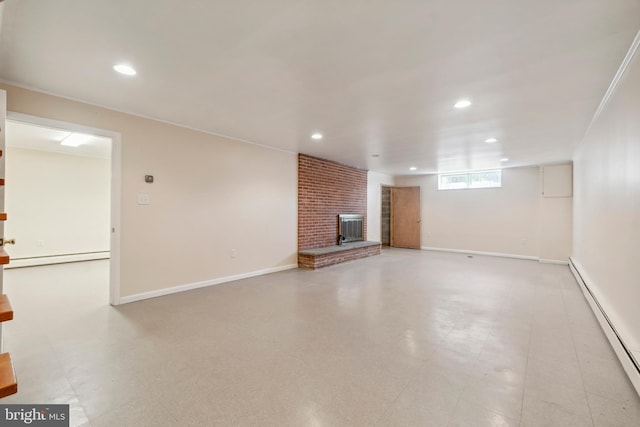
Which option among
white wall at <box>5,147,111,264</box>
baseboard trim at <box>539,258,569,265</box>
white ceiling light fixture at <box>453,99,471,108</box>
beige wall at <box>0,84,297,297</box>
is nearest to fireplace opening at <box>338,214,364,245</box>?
beige wall at <box>0,84,297,297</box>

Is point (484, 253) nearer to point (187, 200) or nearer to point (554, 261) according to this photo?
point (554, 261)

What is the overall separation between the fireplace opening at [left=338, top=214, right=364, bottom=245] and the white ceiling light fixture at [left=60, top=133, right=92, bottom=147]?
504 centimetres

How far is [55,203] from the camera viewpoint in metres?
5.93

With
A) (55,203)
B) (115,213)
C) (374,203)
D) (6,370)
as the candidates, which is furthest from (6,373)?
(374,203)

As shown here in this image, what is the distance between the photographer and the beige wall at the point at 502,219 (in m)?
6.46

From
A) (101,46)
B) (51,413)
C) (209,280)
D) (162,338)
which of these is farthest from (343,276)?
(101,46)

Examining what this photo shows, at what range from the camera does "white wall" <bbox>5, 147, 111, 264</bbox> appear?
5.48m

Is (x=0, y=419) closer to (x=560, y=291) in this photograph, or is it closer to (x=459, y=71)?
(x=459, y=71)

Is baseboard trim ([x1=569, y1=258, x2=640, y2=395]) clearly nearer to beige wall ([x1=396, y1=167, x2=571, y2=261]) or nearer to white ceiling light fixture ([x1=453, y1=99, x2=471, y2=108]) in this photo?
white ceiling light fixture ([x1=453, y1=99, x2=471, y2=108])

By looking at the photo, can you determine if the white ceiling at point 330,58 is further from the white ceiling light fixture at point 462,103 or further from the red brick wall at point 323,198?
the red brick wall at point 323,198

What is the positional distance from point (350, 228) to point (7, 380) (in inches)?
252

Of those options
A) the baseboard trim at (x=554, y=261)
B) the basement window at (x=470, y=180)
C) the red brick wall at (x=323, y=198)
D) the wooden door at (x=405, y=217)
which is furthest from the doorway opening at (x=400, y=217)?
the baseboard trim at (x=554, y=261)

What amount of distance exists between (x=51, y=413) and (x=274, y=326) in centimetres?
162

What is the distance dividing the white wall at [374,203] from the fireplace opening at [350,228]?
24.8 inches
